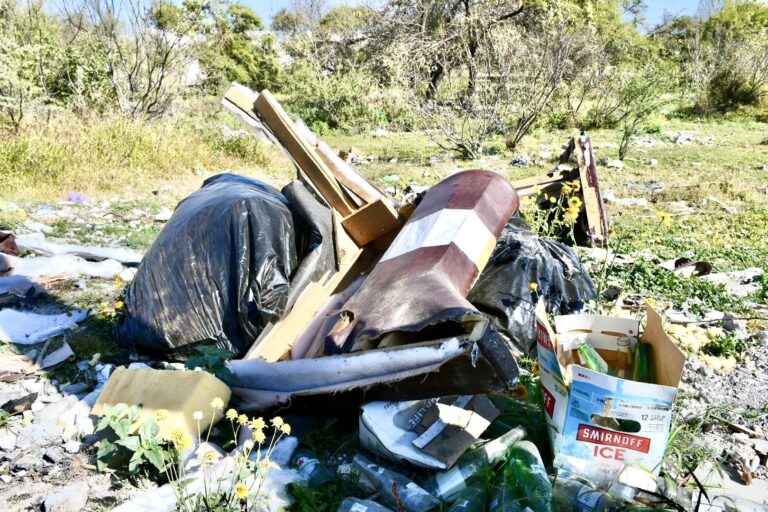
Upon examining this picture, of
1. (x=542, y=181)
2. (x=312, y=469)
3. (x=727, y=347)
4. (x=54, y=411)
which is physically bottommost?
(x=727, y=347)

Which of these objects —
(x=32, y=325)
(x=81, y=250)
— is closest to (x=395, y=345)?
(x=32, y=325)

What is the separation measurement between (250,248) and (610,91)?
1043 cm

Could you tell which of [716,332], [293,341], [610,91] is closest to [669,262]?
[716,332]

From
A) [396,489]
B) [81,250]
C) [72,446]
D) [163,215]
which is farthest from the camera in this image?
[163,215]

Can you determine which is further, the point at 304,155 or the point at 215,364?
the point at 304,155

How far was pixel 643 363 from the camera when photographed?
213cm

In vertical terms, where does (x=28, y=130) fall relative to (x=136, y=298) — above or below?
above

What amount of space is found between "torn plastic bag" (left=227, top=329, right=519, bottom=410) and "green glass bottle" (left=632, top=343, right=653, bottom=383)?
559 mm

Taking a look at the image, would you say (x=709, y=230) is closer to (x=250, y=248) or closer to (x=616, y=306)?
(x=616, y=306)

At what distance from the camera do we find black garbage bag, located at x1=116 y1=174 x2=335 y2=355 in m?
2.88

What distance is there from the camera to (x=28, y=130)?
23.8ft

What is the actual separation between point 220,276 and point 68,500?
1215 millimetres

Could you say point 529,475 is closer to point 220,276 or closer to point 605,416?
point 605,416

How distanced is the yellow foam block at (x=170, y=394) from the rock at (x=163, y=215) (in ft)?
12.0
